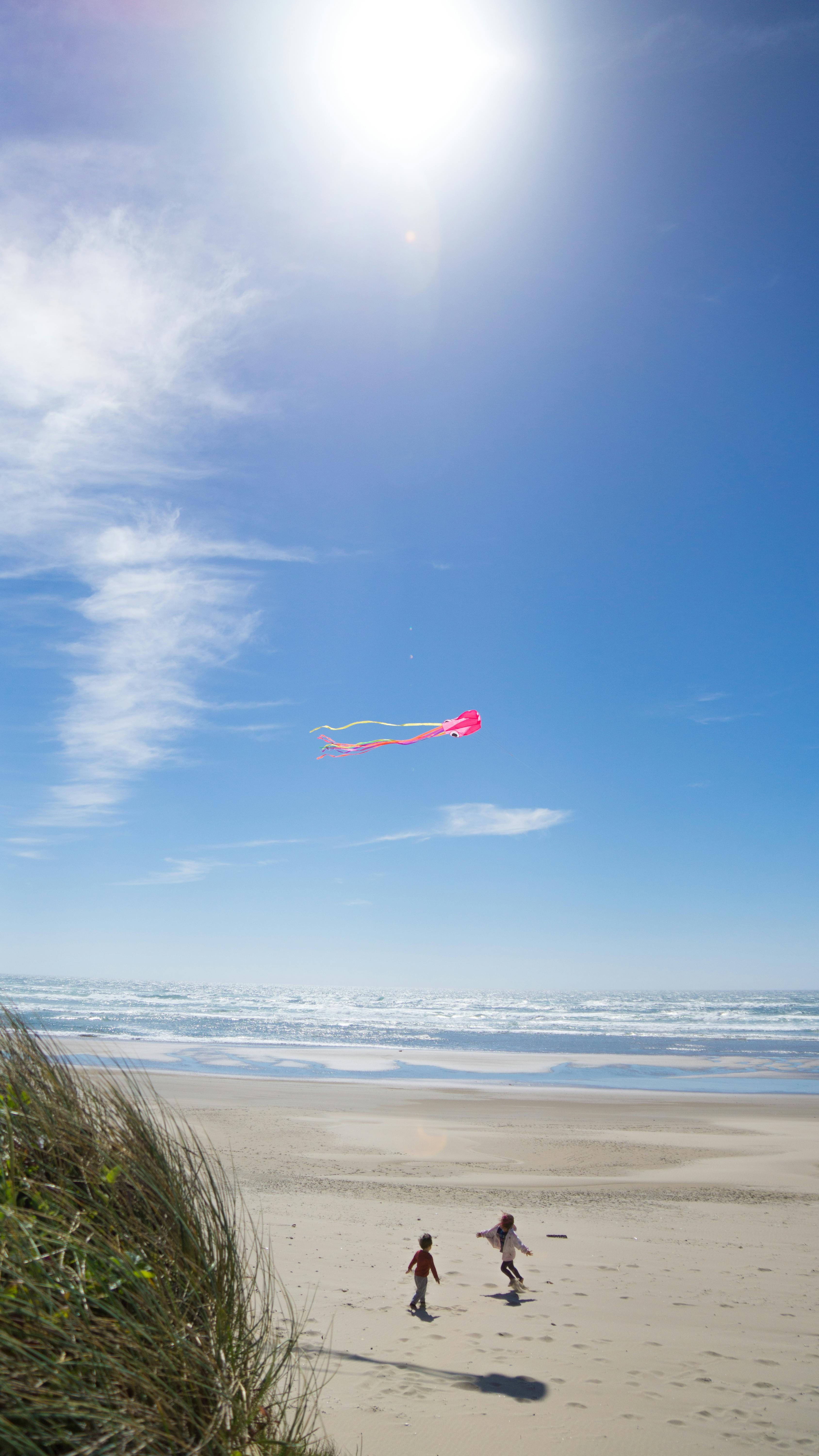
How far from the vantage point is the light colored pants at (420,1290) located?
8.30 m

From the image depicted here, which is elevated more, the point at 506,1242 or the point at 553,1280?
the point at 506,1242

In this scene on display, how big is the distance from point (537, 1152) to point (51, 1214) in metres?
17.1

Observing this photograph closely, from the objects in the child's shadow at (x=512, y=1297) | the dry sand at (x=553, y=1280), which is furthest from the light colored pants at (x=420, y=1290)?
the child's shadow at (x=512, y=1297)

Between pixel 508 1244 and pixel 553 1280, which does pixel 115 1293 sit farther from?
pixel 553 1280

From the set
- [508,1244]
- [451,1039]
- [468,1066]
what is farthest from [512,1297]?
[451,1039]

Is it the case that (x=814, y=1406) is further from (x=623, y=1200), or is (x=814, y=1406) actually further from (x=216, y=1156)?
(x=623, y=1200)

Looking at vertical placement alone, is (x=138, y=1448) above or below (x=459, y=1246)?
above

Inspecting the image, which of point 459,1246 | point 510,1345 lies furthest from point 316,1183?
point 510,1345

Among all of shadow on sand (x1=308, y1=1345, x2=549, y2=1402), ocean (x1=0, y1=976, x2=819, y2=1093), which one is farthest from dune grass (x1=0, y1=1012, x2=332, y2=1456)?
shadow on sand (x1=308, y1=1345, x2=549, y2=1402)

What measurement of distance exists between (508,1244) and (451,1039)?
43388 mm

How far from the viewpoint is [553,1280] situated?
952cm

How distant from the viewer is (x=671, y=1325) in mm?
8289

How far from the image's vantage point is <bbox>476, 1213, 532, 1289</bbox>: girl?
913cm

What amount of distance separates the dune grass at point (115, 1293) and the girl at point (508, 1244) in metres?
4.86
